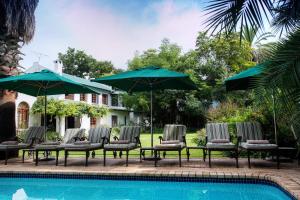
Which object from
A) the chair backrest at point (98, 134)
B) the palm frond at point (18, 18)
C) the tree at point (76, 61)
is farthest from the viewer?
the tree at point (76, 61)

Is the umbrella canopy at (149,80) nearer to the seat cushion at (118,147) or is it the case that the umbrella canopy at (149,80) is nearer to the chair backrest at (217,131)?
the chair backrest at (217,131)

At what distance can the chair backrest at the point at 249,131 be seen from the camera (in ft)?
25.6

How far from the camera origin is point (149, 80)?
29.9ft

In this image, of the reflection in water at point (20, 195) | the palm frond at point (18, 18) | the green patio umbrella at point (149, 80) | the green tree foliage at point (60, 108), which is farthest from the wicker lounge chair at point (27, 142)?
the green tree foliage at point (60, 108)

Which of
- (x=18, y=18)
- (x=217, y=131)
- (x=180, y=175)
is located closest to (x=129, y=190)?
(x=180, y=175)

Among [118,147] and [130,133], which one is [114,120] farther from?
[118,147]

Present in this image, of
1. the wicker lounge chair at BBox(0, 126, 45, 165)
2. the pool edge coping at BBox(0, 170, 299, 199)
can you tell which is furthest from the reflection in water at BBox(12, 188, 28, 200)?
the wicker lounge chair at BBox(0, 126, 45, 165)

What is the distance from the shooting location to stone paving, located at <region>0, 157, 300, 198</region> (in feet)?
19.4

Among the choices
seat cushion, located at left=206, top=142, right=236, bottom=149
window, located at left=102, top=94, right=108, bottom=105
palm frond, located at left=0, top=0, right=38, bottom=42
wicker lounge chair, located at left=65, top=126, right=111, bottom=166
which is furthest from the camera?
window, located at left=102, top=94, right=108, bottom=105

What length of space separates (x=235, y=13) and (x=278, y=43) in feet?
2.24

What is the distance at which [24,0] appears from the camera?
31.9 feet

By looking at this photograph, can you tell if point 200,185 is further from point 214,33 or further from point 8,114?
point 8,114

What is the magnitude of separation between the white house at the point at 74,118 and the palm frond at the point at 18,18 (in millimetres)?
7268

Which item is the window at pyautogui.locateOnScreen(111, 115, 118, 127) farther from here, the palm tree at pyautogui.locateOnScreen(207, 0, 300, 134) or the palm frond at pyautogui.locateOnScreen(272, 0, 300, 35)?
the palm tree at pyautogui.locateOnScreen(207, 0, 300, 134)
